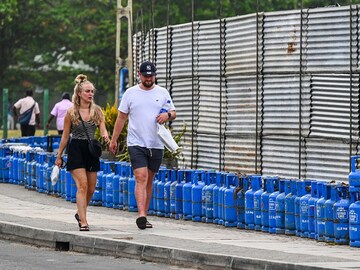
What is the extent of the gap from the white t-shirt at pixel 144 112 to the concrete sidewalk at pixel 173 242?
1.00m

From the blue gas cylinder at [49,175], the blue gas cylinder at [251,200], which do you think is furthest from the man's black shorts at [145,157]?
the blue gas cylinder at [49,175]

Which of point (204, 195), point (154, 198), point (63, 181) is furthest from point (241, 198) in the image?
point (63, 181)

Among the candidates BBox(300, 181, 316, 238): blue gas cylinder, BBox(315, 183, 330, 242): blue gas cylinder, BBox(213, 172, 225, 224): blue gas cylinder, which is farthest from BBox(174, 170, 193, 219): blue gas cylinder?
BBox(315, 183, 330, 242): blue gas cylinder

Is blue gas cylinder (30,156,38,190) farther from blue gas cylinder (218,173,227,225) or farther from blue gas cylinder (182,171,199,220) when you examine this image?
blue gas cylinder (218,173,227,225)

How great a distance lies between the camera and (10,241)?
16.5m

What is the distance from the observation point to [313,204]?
15.7 meters

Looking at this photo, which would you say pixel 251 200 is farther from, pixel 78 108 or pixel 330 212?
pixel 78 108

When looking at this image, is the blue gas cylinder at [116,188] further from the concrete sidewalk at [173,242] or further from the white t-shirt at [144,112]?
the white t-shirt at [144,112]

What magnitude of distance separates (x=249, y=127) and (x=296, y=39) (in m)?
2.08

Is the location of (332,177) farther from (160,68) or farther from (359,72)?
(160,68)

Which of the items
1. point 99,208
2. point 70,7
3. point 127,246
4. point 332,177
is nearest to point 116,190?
point 99,208

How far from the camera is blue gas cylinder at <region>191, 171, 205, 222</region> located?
59.4 ft

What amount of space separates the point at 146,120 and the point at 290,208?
204 centimetres

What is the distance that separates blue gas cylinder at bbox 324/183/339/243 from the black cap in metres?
2.82
